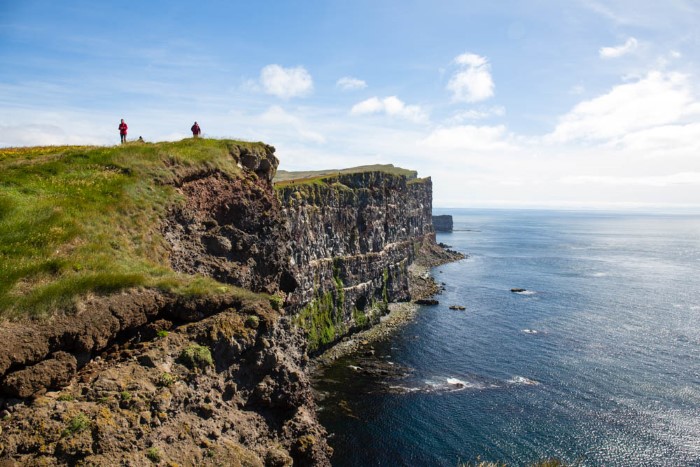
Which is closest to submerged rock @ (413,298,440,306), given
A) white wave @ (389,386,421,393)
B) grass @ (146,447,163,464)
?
white wave @ (389,386,421,393)

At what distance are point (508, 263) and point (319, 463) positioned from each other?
169 m

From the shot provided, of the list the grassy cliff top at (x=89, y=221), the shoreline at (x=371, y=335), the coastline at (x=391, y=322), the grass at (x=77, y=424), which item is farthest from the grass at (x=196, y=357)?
the shoreline at (x=371, y=335)

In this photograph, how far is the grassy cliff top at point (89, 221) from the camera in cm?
1981

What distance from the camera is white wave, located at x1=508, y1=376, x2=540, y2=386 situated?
64.8m

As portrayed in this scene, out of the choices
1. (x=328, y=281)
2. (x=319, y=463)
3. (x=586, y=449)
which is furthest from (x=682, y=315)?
(x=319, y=463)

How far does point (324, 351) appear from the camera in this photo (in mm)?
76062

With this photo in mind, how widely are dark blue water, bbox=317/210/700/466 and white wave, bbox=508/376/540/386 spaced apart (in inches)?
13.3

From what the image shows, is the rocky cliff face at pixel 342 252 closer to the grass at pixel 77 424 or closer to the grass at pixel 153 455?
the grass at pixel 153 455

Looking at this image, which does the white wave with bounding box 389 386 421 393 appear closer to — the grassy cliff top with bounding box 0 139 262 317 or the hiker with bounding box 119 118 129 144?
the grassy cliff top with bounding box 0 139 262 317

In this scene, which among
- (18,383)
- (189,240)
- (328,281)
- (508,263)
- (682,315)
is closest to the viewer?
(18,383)

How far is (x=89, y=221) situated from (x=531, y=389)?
60634 millimetres

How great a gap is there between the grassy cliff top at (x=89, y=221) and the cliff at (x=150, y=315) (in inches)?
3.6

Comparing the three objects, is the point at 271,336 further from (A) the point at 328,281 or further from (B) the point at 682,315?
(B) the point at 682,315

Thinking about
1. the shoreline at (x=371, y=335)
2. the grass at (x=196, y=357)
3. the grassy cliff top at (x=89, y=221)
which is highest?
the grassy cliff top at (x=89, y=221)
